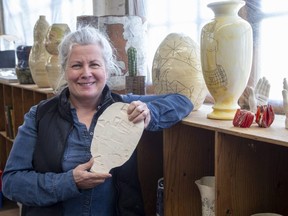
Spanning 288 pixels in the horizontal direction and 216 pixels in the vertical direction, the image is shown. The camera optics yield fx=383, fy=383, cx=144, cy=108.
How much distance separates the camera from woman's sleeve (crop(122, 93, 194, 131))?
3.59 feet

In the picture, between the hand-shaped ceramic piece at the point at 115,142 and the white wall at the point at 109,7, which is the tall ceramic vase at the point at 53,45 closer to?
the white wall at the point at 109,7

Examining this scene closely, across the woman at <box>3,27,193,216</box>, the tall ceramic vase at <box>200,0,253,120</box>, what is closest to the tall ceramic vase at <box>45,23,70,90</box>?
the woman at <box>3,27,193,216</box>

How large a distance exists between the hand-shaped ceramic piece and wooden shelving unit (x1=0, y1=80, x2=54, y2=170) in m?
0.78

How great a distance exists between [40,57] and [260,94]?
1345mm

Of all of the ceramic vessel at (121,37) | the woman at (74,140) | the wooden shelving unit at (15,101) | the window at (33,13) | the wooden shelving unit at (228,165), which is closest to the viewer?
the wooden shelving unit at (228,165)

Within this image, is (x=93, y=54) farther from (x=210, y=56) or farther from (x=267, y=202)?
(x=267, y=202)

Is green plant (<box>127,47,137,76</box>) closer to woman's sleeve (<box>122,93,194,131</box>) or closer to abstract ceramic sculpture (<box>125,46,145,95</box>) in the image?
abstract ceramic sculpture (<box>125,46,145,95</box>)

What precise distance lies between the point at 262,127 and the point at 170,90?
1.20 feet

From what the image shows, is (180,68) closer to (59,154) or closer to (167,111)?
(167,111)

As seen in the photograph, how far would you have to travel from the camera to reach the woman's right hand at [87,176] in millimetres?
1014

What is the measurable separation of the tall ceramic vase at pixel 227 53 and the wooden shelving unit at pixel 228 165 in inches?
3.2

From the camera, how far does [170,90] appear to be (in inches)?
47.8

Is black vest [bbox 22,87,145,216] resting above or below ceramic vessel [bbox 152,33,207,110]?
below

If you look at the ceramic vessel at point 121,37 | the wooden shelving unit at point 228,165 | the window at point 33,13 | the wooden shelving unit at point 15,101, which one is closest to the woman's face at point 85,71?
the wooden shelving unit at point 228,165
